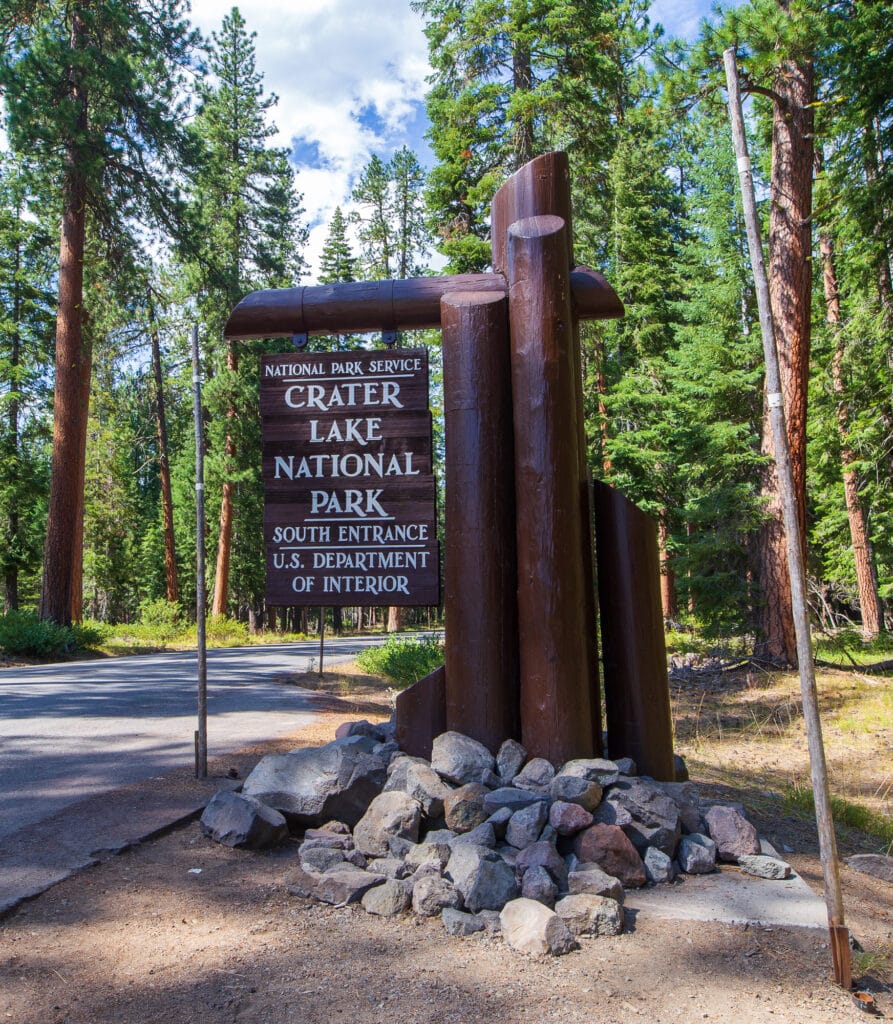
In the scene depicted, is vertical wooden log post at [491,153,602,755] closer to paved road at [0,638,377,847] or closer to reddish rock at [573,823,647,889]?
reddish rock at [573,823,647,889]

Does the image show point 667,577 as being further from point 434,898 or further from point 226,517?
point 434,898

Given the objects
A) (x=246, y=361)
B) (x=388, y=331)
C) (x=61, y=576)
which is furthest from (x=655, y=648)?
(x=246, y=361)

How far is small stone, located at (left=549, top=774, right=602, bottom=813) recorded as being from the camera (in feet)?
Result: 12.8

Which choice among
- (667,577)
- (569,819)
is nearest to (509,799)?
(569,819)

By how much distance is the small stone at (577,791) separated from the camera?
12.8ft

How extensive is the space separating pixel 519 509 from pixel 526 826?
1707mm

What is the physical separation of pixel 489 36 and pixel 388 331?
45.7ft

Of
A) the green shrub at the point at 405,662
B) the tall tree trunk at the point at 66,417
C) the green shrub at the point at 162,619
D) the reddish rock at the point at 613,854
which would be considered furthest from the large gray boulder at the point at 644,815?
the green shrub at the point at 162,619

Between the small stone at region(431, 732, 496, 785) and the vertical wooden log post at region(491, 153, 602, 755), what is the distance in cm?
71

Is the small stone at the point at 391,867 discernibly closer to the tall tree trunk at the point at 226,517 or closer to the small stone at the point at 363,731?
the small stone at the point at 363,731

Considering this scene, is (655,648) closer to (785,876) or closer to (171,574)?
(785,876)

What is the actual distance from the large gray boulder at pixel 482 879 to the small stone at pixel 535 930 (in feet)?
0.40

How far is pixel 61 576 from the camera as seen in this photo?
16.5 metres

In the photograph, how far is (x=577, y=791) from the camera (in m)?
3.92
